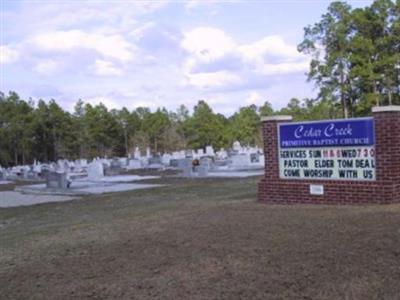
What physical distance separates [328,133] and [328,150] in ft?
1.13

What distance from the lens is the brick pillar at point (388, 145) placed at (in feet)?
34.5

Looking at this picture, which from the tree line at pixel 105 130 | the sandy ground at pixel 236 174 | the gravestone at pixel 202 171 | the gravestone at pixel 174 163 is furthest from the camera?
the tree line at pixel 105 130

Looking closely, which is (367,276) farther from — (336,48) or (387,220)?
(336,48)

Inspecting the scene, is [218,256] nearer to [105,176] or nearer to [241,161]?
[105,176]

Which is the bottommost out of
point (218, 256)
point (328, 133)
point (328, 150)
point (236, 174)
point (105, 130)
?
point (218, 256)

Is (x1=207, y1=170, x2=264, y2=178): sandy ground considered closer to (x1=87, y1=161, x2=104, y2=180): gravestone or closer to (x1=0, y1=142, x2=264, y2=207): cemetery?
(x1=0, y1=142, x2=264, y2=207): cemetery

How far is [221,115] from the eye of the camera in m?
89.8

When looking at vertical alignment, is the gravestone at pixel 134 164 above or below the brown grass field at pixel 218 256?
above

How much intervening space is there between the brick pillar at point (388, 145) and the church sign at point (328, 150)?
15 centimetres

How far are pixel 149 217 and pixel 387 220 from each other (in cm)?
488

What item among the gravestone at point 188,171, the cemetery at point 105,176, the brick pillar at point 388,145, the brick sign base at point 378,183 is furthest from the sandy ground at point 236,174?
the brick pillar at point 388,145

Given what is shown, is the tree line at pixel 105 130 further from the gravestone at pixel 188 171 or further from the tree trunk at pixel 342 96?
the gravestone at pixel 188 171

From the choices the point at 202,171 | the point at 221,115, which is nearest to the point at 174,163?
the point at 202,171

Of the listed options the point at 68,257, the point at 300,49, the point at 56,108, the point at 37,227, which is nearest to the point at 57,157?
the point at 56,108
